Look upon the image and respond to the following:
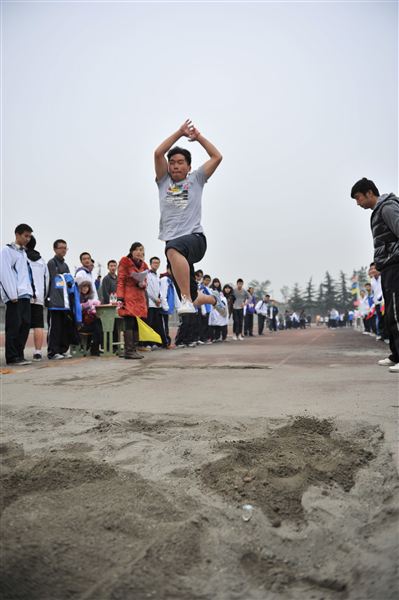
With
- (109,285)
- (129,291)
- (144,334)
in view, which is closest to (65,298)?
(129,291)

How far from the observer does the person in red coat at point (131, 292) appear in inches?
245

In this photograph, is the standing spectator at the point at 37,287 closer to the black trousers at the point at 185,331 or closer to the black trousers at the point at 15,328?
the black trousers at the point at 15,328

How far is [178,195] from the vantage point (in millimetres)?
3842

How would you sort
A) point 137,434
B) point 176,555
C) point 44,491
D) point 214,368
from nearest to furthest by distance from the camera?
point 176,555, point 44,491, point 137,434, point 214,368

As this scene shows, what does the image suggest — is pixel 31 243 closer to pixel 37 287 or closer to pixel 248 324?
pixel 37 287

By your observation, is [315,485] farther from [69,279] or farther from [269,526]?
[69,279]

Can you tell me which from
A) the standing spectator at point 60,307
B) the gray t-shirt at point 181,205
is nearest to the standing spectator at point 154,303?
the standing spectator at point 60,307

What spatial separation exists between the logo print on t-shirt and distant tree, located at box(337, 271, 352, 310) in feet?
300

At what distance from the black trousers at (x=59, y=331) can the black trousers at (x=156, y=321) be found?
76.6 inches

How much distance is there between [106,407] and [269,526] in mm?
1631

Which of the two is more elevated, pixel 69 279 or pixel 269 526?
pixel 69 279

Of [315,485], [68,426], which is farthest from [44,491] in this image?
[315,485]

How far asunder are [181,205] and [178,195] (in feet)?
0.32

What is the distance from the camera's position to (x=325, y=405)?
8.64 ft
